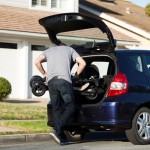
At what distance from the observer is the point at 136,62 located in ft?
33.8

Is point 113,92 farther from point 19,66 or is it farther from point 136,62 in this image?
point 19,66

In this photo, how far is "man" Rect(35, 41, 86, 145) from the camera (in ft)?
31.7

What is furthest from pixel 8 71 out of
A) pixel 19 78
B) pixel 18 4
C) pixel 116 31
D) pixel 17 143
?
pixel 17 143

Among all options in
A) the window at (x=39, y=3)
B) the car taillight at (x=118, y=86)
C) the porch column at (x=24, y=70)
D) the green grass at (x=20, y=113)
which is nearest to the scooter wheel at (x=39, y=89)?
the car taillight at (x=118, y=86)

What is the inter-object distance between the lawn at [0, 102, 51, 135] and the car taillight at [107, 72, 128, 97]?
2.36 m

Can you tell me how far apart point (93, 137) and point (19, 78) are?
10496 mm

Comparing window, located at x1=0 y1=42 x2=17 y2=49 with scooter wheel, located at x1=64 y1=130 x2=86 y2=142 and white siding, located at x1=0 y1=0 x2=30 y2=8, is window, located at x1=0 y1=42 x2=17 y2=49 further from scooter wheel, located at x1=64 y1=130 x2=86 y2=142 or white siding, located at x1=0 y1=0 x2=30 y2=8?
scooter wheel, located at x1=64 y1=130 x2=86 y2=142

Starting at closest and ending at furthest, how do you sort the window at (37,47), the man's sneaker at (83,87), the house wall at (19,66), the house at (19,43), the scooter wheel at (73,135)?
the man's sneaker at (83,87)
the scooter wheel at (73,135)
the house at (19,43)
the house wall at (19,66)
the window at (37,47)

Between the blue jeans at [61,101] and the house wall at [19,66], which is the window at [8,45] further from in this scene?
the blue jeans at [61,101]

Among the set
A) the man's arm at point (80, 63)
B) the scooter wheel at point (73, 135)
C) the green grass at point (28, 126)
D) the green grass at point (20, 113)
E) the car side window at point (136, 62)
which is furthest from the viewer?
the green grass at point (20, 113)

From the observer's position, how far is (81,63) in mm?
9789

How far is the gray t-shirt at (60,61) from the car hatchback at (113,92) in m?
0.43

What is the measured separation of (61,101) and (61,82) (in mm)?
398

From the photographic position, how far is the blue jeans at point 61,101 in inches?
380
